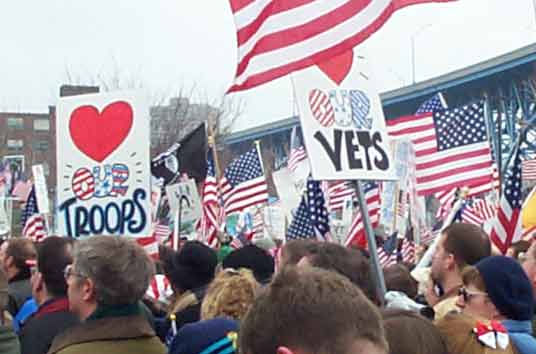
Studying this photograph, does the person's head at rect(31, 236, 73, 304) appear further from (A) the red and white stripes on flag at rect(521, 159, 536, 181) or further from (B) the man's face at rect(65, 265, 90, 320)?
(A) the red and white stripes on flag at rect(521, 159, 536, 181)

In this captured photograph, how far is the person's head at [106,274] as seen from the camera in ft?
13.7

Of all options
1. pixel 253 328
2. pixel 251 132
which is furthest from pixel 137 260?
pixel 251 132

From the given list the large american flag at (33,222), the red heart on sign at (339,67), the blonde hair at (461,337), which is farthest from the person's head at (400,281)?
the large american flag at (33,222)

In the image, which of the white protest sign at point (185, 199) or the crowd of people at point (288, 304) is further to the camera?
the white protest sign at point (185, 199)

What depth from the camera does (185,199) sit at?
13117mm

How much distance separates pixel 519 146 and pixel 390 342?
5939 millimetres

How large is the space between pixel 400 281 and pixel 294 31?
5.88 feet

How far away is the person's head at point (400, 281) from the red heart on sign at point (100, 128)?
2816mm

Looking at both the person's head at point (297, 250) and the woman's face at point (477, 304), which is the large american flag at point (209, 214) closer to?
the person's head at point (297, 250)

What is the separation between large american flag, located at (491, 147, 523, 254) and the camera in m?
8.47

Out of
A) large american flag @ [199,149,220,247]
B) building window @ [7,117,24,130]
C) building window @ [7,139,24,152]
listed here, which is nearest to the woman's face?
large american flag @ [199,149,220,247]

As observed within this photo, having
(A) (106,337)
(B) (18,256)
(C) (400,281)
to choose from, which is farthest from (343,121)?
(B) (18,256)

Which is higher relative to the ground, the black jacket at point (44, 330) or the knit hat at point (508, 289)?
the knit hat at point (508, 289)

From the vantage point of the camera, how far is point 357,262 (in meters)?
4.53
